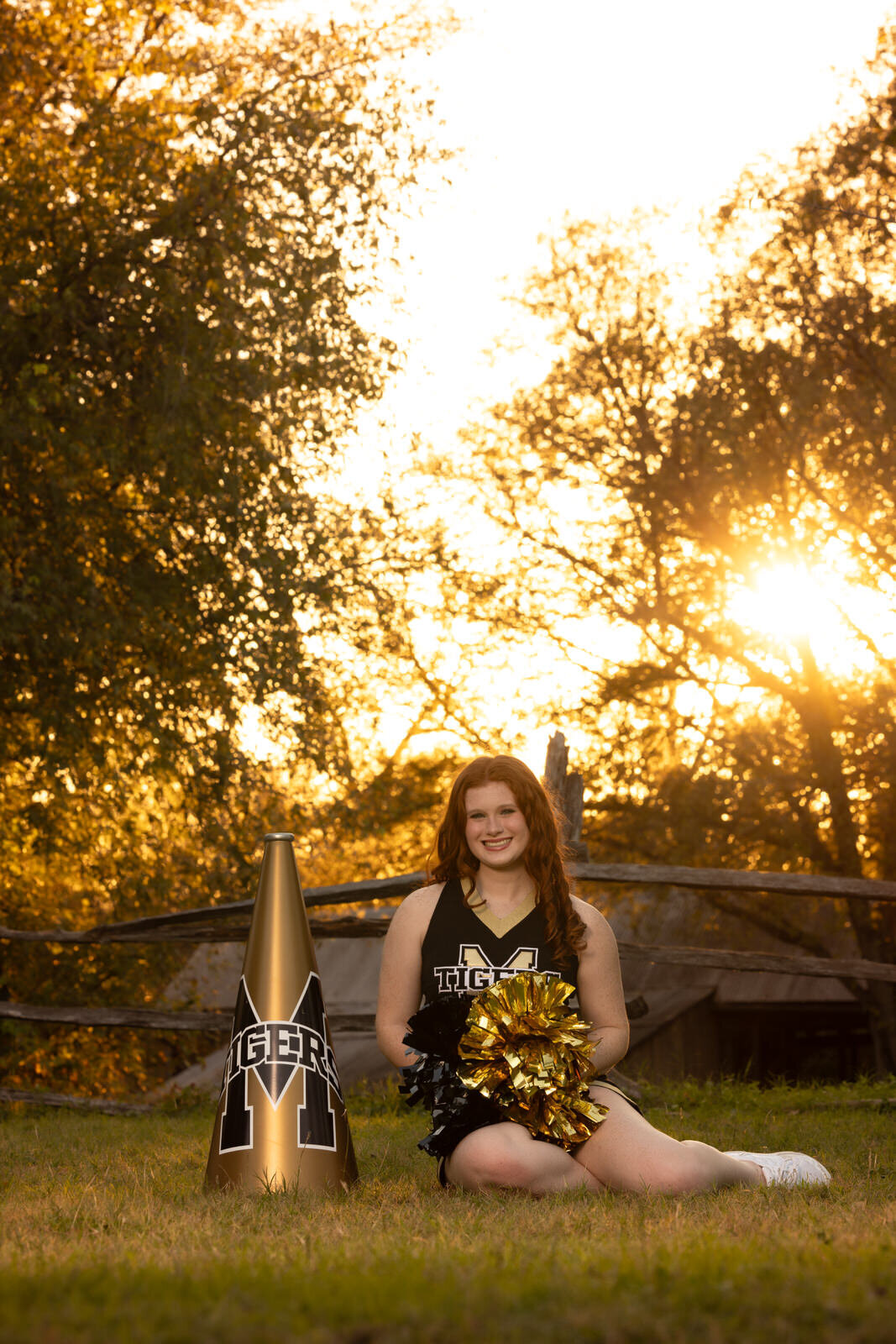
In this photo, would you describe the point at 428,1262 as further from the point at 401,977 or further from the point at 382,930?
the point at 382,930

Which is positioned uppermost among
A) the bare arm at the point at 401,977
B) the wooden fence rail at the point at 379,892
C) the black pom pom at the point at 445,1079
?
the wooden fence rail at the point at 379,892

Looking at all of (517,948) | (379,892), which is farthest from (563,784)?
(517,948)

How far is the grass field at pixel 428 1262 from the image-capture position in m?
1.89

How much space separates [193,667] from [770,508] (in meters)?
7.47

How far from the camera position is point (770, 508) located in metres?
14.2

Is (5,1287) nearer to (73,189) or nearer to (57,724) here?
(57,724)

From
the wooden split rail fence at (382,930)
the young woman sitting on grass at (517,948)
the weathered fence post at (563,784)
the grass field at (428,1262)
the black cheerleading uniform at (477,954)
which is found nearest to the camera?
the grass field at (428,1262)

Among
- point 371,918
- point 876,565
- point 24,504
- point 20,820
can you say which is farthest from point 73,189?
point 876,565

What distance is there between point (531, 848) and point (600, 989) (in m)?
0.48

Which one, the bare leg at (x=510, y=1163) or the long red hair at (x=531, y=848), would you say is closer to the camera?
the bare leg at (x=510, y=1163)

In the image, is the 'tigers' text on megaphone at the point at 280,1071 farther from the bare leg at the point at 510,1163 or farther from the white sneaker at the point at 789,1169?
the white sneaker at the point at 789,1169

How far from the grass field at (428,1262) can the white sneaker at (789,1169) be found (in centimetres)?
7

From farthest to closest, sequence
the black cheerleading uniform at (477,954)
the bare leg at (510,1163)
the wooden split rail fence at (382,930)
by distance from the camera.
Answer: the wooden split rail fence at (382,930)
the black cheerleading uniform at (477,954)
the bare leg at (510,1163)

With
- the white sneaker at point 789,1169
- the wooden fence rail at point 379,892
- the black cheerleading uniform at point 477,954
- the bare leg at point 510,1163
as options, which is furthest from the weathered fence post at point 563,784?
the bare leg at point 510,1163
